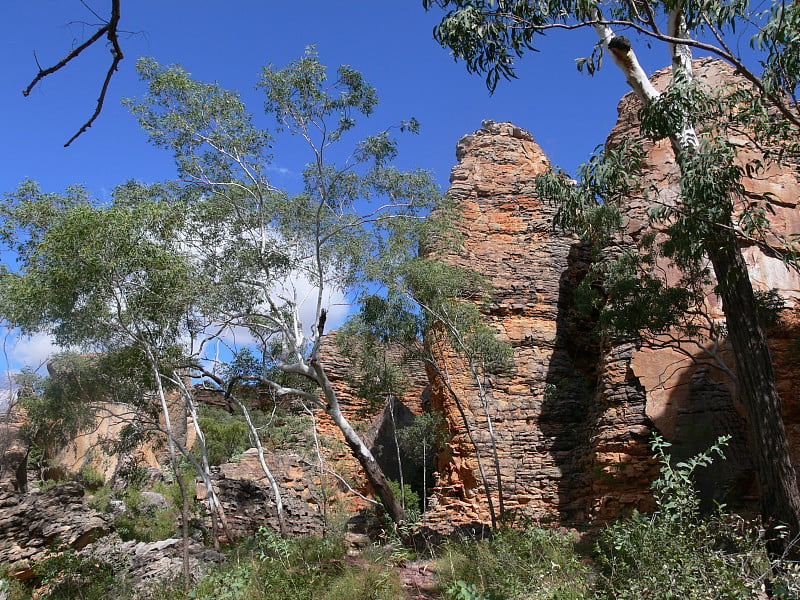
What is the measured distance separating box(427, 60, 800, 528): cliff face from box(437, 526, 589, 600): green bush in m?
4.95

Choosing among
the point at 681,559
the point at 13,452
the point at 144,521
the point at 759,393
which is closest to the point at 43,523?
the point at 144,521

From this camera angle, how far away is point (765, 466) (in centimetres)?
819

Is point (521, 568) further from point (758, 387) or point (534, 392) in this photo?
point (534, 392)

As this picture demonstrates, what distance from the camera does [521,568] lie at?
7.23 meters

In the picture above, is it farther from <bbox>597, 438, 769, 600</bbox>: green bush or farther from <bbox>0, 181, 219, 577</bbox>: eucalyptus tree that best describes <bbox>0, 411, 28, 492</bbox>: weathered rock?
<bbox>597, 438, 769, 600</bbox>: green bush

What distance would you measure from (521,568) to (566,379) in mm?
10188

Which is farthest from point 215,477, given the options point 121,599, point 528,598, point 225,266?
point 528,598

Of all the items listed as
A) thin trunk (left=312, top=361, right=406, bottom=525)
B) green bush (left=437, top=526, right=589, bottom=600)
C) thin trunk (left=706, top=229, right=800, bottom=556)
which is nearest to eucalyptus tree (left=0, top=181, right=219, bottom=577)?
thin trunk (left=312, top=361, right=406, bottom=525)

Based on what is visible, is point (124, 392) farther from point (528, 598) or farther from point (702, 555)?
point (702, 555)

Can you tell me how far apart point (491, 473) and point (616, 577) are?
9.74 metres

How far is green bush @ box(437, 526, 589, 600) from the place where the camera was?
6215 mm

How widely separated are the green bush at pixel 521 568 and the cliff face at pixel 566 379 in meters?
4.95

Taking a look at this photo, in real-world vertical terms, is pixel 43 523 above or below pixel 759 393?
below

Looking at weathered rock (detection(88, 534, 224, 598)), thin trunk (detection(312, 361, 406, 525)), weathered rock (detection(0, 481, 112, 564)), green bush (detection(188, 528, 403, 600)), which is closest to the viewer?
green bush (detection(188, 528, 403, 600))
